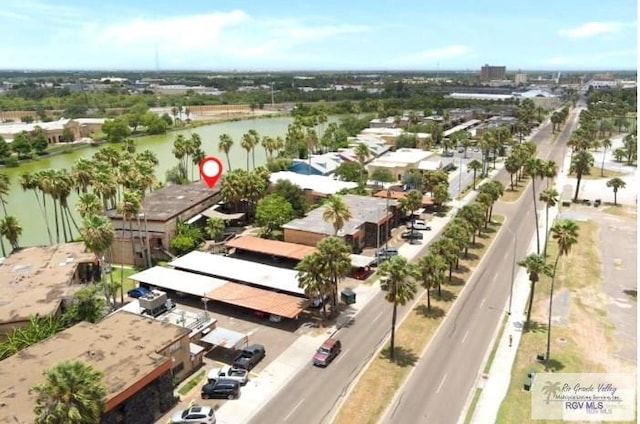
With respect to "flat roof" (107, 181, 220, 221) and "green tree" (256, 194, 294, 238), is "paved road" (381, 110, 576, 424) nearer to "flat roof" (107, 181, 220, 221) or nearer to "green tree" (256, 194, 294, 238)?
"green tree" (256, 194, 294, 238)

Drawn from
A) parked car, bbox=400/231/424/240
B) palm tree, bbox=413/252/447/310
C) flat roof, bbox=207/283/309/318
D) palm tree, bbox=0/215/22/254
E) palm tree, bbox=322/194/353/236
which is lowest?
flat roof, bbox=207/283/309/318

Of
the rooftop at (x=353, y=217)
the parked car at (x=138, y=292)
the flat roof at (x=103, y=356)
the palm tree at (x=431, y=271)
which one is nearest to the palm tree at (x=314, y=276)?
the palm tree at (x=431, y=271)

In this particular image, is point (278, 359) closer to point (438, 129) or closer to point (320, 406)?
point (320, 406)

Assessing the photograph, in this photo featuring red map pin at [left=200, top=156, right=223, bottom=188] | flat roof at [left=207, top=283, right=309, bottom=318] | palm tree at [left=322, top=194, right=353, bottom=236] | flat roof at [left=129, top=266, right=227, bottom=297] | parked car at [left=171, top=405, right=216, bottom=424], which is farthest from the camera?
red map pin at [left=200, top=156, right=223, bottom=188]

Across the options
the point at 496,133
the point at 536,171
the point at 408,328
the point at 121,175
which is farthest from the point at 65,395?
the point at 496,133

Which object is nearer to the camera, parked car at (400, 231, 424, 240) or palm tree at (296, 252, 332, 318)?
palm tree at (296, 252, 332, 318)

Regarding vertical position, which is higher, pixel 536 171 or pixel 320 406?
pixel 536 171

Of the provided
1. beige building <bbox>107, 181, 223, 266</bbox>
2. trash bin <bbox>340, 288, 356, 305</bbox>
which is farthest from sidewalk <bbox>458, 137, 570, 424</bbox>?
beige building <bbox>107, 181, 223, 266</bbox>

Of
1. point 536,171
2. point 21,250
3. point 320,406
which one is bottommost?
point 320,406
